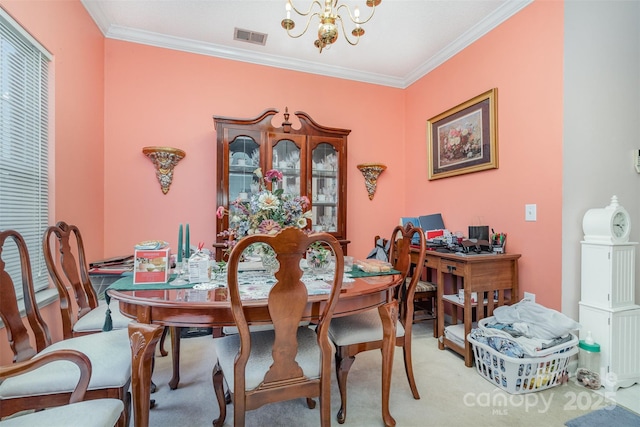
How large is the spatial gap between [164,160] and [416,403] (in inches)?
113

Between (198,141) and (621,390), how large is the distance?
3902 millimetres

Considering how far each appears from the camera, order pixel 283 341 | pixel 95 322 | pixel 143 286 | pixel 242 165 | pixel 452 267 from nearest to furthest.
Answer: pixel 283 341
pixel 143 286
pixel 95 322
pixel 452 267
pixel 242 165

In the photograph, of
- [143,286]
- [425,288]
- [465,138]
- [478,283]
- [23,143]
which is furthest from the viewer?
[465,138]

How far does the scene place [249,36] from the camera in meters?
2.86

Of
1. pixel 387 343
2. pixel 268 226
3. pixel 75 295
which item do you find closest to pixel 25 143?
pixel 75 295

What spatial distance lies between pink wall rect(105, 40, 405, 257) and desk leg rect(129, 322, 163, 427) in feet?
6.38

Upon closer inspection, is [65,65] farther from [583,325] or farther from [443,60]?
[583,325]

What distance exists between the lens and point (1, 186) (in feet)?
5.27

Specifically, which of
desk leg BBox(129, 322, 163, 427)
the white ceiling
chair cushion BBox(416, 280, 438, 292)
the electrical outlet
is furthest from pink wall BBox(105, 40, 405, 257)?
desk leg BBox(129, 322, 163, 427)

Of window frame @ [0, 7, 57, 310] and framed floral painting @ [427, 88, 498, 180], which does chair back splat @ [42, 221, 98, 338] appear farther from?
framed floral painting @ [427, 88, 498, 180]

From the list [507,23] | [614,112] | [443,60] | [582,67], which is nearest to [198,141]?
[443,60]

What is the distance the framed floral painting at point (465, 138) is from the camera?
2.55 meters

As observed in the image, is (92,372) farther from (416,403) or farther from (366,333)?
(416,403)

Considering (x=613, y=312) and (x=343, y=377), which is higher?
(x=613, y=312)
